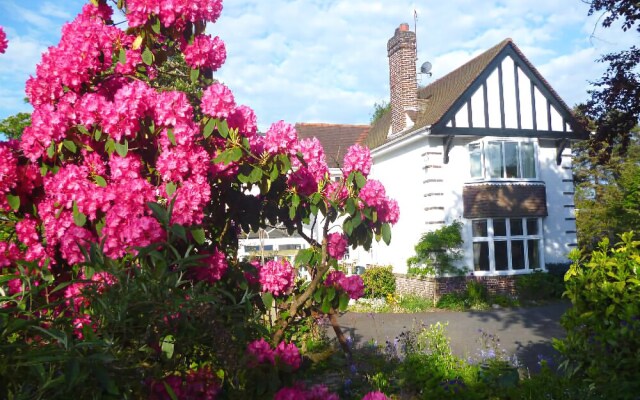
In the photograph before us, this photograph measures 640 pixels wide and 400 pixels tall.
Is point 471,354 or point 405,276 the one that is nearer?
point 471,354

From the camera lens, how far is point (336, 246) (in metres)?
3.25

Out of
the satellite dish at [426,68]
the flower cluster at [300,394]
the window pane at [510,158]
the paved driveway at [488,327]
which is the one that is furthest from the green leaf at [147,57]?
the satellite dish at [426,68]

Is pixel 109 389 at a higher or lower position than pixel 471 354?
higher

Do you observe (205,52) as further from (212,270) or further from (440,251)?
(440,251)

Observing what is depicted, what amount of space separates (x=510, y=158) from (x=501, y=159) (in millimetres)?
321

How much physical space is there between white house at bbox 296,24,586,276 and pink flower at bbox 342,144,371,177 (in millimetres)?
Result: 12221

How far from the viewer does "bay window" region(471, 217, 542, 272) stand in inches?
623

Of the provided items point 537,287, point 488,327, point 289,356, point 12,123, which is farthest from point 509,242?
point 12,123

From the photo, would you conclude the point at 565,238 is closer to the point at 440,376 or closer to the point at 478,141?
the point at 478,141

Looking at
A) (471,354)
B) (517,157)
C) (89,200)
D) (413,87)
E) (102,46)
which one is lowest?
(471,354)

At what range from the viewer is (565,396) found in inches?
181

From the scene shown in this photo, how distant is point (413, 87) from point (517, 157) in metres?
4.10

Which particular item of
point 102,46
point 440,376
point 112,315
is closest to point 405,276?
point 440,376

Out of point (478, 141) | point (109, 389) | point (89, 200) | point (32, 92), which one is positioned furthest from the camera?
point (478, 141)
